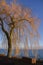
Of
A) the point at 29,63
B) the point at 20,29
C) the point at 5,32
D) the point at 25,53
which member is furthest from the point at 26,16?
the point at 29,63

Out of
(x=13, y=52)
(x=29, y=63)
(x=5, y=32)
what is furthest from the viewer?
(x=13, y=52)

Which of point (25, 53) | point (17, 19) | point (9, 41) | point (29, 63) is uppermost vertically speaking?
point (17, 19)

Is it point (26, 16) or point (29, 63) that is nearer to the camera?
point (29, 63)

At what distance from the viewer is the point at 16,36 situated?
1262cm

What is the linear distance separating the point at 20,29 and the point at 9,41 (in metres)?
1.23

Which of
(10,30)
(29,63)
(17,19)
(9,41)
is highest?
(17,19)

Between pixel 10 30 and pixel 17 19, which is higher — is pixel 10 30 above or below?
below

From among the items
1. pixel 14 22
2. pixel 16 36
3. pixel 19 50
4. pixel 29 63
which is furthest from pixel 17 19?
pixel 29 63

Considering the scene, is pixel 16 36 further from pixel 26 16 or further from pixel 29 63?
pixel 29 63

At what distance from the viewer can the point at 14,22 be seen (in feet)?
40.0

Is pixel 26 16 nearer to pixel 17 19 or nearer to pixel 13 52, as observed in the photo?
pixel 17 19

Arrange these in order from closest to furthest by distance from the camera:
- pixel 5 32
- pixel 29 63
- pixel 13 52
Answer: pixel 29 63 → pixel 5 32 → pixel 13 52

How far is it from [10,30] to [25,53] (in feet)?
6.75

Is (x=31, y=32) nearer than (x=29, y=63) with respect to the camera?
No
